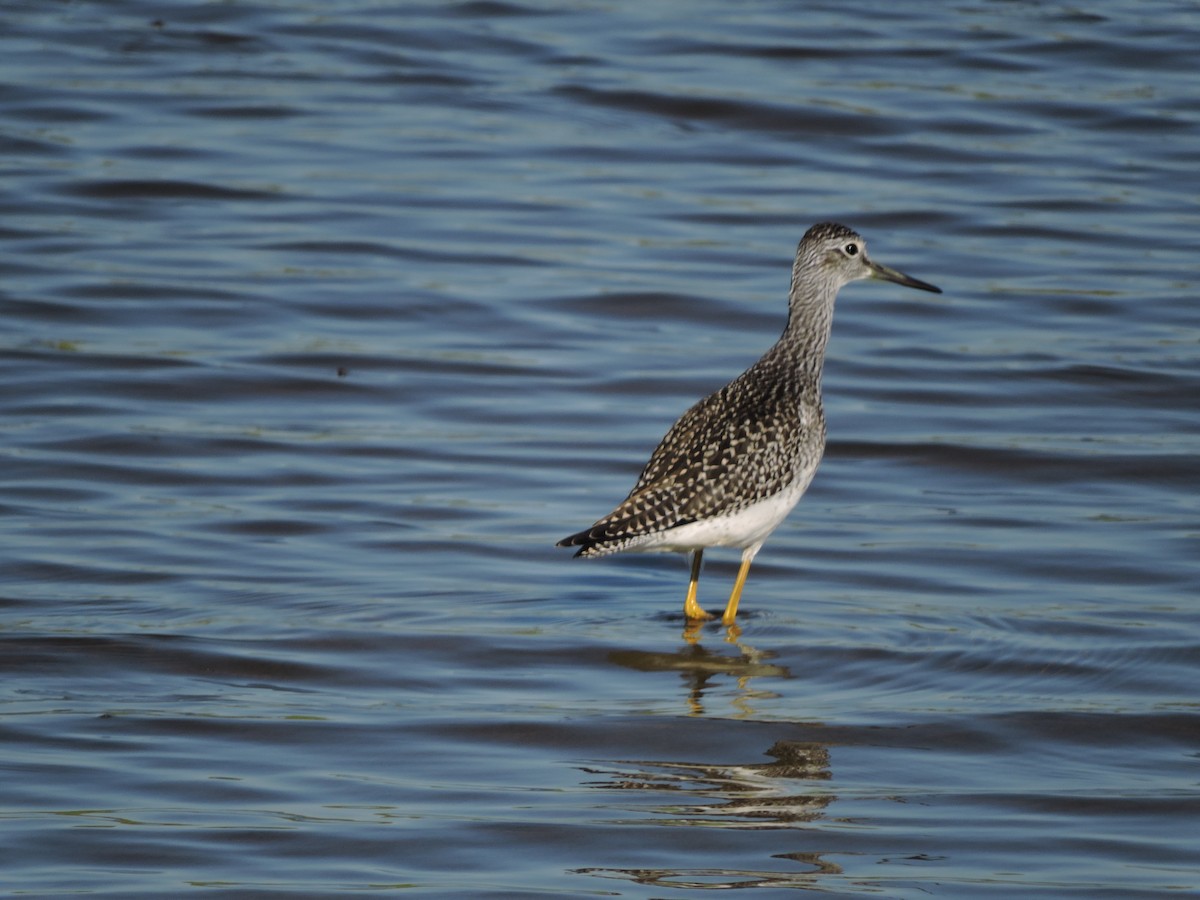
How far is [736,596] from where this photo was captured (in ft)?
27.7

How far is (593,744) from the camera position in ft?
21.8

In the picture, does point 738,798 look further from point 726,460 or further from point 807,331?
point 807,331

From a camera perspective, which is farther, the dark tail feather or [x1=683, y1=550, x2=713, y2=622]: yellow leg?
[x1=683, y1=550, x2=713, y2=622]: yellow leg

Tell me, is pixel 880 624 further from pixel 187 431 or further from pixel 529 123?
pixel 529 123

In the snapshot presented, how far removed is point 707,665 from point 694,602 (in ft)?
2.65

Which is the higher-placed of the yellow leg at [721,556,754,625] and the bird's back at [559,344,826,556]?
the bird's back at [559,344,826,556]

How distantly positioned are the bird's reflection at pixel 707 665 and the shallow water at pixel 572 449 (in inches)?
1.2

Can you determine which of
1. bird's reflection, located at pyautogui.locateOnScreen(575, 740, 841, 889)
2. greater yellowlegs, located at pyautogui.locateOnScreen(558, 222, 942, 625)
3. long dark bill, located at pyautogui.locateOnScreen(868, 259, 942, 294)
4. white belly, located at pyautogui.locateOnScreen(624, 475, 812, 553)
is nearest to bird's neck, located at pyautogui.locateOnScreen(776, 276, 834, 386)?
greater yellowlegs, located at pyautogui.locateOnScreen(558, 222, 942, 625)

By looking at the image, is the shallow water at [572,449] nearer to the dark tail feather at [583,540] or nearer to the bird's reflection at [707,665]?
the bird's reflection at [707,665]

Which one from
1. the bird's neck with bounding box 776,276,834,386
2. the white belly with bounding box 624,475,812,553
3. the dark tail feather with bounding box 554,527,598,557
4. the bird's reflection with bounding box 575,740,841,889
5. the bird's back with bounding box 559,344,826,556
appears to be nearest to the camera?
the bird's reflection with bounding box 575,740,841,889

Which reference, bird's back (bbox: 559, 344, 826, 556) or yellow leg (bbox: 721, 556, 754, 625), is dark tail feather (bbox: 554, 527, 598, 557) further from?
yellow leg (bbox: 721, 556, 754, 625)

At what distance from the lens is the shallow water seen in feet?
19.6

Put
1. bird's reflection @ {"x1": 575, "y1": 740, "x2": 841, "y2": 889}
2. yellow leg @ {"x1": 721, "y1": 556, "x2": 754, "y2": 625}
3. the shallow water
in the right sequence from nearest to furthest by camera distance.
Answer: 1. bird's reflection @ {"x1": 575, "y1": 740, "x2": 841, "y2": 889}
2. the shallow water
3. yellow leg @ {"x1": 721, "y1": 556, "x2": 754, "y2": 625}

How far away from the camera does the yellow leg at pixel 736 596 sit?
8.30 m
